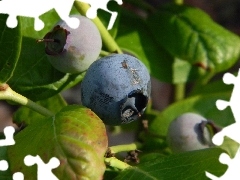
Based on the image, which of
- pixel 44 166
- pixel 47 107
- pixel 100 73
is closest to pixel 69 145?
pixel 44 166

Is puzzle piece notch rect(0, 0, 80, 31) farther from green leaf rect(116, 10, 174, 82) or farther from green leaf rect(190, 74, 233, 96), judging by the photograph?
green leaf rect(190, 74, 233, 96)

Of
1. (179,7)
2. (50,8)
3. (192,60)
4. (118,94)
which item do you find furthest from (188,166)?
(179,7)

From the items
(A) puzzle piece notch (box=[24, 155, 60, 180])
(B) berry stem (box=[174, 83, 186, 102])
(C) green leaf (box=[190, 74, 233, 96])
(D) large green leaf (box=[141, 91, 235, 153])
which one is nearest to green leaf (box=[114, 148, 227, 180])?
(A) puzzle piece notch (box=[24, 155, 60, 180])

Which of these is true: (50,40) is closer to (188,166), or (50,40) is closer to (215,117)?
(188,166)

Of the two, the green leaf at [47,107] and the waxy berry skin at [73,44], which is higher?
the waxy berry skin at [73,44]

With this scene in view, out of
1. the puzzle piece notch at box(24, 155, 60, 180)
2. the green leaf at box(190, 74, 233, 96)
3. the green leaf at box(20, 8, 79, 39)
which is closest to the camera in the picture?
the puzzle piece notch at box(24, 155, 60, 180)

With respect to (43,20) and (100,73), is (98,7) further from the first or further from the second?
(100,73)

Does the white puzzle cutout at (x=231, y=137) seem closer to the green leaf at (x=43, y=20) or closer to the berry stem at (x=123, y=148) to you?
the berry stem at (x=123, y=148)

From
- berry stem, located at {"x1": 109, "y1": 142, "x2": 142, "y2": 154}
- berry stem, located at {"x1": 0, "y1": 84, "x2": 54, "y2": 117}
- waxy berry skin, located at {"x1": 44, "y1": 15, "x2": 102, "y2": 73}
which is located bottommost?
berry stem, located at {"x1": 109, "y1": 142, "x2": 142, "y2": 154}

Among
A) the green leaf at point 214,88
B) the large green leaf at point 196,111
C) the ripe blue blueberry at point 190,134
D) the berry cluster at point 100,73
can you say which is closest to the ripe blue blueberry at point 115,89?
the berry cluster at point 100,73
